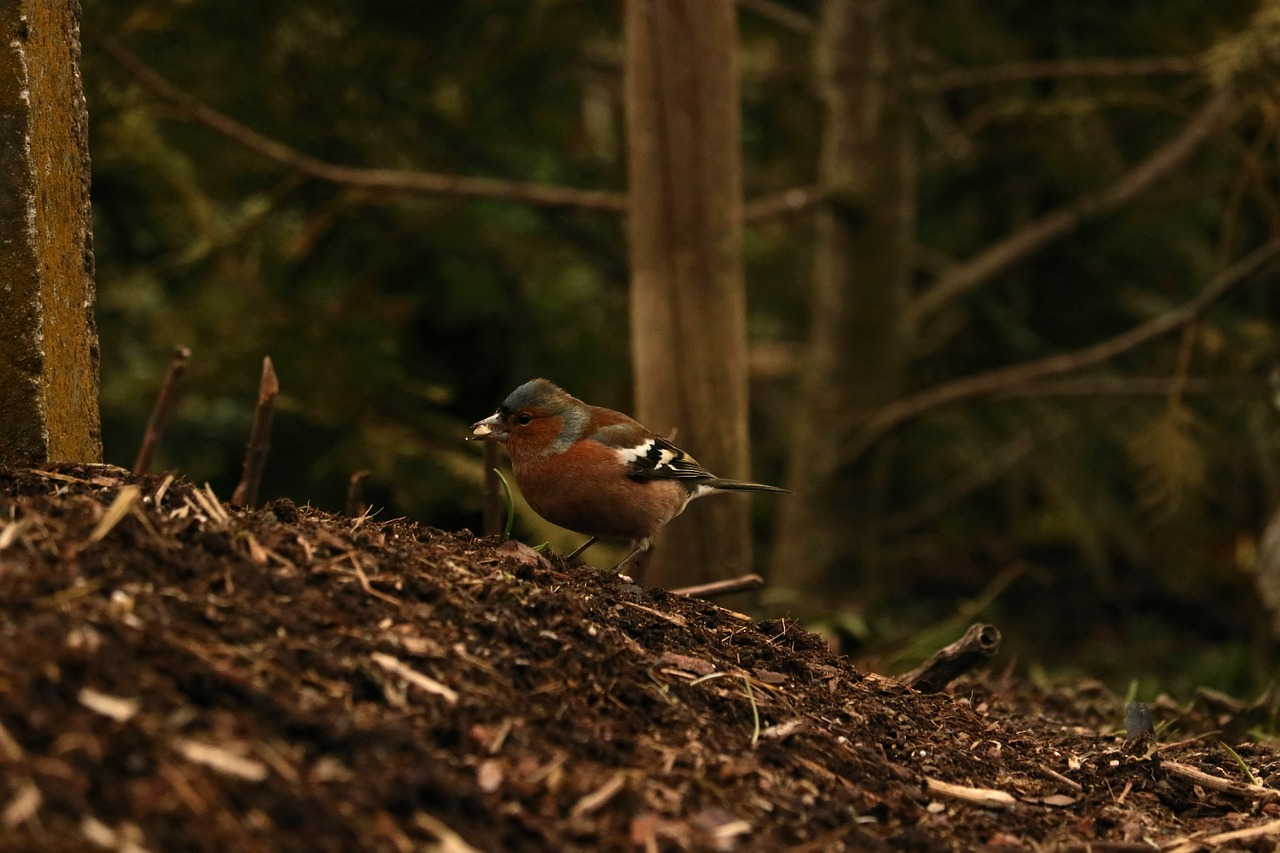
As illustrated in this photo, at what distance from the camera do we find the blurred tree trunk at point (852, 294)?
805 centimetres

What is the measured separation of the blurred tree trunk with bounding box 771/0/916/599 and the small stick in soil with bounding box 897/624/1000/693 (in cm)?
401

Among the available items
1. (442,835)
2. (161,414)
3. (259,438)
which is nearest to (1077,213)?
(259,438)

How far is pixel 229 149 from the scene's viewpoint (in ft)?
26.8

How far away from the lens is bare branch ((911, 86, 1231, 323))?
791cm

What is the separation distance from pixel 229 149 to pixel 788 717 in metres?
6.03

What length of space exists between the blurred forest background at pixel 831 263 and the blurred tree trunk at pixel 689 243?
0.70 m

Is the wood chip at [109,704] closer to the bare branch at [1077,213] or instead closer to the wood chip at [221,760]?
the wood chip at [221,760]

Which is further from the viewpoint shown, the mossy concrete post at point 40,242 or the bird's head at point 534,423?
the bird's head at point 534,423

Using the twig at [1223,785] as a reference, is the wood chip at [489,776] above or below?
above

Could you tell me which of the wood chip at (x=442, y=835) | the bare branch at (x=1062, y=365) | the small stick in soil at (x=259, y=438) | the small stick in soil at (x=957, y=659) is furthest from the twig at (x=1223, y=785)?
the bare branch at (x=1062, y=365)

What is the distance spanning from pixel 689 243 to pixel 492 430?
1.30 m

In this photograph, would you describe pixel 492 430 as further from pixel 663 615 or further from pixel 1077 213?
pixel 1077 213

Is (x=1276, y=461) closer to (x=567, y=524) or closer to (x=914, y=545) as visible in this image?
(x=914, y=545)

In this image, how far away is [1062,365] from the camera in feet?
23.7
